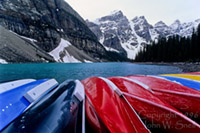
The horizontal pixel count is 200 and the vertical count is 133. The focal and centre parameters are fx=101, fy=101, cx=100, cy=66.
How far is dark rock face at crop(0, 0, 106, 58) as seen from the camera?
61.1 m

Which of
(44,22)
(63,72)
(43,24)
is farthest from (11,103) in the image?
(44,22)

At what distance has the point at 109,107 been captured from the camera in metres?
1.67

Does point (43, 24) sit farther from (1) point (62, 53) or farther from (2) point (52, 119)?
(2) point (52, 119)

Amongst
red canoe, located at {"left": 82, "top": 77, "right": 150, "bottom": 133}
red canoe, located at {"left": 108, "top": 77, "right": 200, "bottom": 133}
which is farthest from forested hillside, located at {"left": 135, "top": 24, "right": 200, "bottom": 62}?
red canoe, located at {"left": 82, "top": 77, "right": 150, "bottom": 133}

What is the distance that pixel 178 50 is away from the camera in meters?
38.2

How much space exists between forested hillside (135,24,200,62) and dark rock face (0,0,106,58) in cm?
6295

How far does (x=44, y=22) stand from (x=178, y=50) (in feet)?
289

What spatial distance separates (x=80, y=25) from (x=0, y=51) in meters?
94.1

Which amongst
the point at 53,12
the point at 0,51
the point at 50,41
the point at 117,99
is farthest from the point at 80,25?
the point at 117,99

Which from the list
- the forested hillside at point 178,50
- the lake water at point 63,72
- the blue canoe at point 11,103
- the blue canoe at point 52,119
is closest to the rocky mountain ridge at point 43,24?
the lake water at point 63,72

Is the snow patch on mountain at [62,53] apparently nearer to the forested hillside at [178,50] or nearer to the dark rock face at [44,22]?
the dark rock face at [44,22]

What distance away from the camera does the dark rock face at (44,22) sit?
201 feet

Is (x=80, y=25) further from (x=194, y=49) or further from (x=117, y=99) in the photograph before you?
(x=117, y=99)

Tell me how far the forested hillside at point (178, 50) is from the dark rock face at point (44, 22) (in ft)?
207
